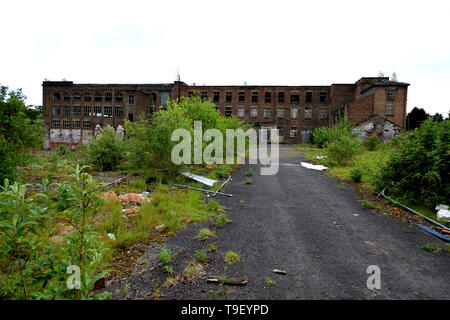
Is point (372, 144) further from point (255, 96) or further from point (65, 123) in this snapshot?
point (65, 123)

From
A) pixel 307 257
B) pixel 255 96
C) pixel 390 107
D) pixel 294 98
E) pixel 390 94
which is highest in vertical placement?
pixel 255 96

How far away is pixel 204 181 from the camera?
9289mm

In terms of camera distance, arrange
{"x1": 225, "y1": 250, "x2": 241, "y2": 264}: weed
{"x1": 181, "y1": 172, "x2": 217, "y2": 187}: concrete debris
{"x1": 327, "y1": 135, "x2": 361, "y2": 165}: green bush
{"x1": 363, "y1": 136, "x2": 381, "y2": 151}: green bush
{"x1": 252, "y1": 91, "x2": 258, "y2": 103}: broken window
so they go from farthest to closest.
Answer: {"x1": 252, "y1": 91, "x2": 258, "y2": 103}: broken window
{"x1": 363, "y1": 136, "x2": 381, "y2": 151}: green bush
{"x1": 327, "y1": 135, "x2": 361, "y2": 165}: green bush
{"x1": 181, "y1": 172, "x2": 217, "y2": 187}: concrete debris
{"x1": 225, "y1": 250, "x2": 241, "y2": 264}: weed

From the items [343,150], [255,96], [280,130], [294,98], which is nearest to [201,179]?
[343,150]

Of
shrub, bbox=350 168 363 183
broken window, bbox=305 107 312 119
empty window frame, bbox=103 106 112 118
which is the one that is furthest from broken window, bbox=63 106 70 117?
shrub, bbox=350 168 363 183

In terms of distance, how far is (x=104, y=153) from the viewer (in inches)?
463

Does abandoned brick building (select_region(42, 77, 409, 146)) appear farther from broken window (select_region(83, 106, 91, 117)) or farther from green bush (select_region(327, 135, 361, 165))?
green bush (select_region(327, 135, 361, 165))

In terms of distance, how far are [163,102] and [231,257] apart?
139 feet

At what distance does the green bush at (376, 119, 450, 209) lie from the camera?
6.69 metres

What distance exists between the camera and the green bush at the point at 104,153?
1151 centimetres

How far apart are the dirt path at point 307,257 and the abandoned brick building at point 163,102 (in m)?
36.1

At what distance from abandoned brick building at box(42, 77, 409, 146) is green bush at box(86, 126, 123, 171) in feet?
103

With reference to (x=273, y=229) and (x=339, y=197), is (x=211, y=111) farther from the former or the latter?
(x=273, y=229)

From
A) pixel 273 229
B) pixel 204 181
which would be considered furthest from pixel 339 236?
pixel 204 181
